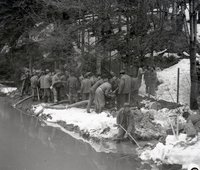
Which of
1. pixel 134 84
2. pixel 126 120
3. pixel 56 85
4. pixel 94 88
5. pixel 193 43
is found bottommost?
pixel 126 120

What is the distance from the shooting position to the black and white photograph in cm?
1230

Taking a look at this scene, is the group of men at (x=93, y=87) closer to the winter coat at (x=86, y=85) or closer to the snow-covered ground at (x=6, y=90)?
the winter coat at (x=86, y=85)

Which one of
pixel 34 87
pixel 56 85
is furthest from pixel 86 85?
pixel 34 87

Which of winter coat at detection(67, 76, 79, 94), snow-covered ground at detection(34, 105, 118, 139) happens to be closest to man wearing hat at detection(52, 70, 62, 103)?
winter coat at detection(67, 76, 79, 94)

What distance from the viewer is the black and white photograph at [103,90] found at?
40.4 feet

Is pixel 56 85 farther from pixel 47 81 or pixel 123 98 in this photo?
pixel 123 98

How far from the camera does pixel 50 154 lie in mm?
13062

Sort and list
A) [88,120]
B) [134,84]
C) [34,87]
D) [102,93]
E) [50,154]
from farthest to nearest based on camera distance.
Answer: [34,87] → [134,84] → [102,93] → [88,120] → [50,154]

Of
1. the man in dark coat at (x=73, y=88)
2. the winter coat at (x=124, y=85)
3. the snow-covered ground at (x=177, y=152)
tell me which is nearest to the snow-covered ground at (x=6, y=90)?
the man in dark coat at (x=73, y=88)

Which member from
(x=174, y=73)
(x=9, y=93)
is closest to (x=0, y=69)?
(x=9, y=93)

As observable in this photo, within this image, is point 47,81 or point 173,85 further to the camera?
point 173,85

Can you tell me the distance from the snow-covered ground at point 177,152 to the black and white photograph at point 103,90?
1.2 inches

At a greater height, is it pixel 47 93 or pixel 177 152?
pixel 47 93

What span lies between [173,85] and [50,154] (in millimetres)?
12095
